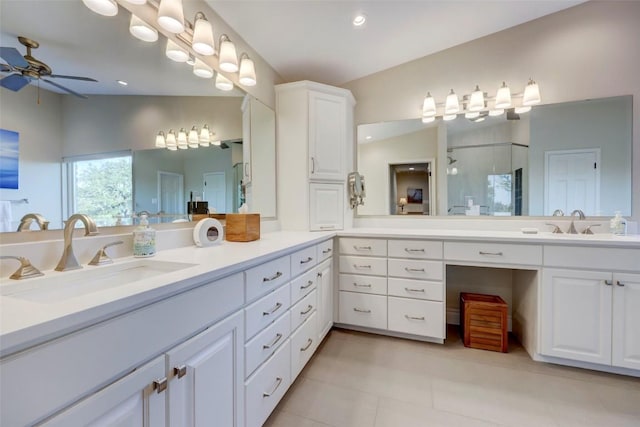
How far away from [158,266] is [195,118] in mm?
934

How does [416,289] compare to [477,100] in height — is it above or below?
below

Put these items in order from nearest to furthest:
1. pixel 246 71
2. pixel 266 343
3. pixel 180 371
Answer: pixel 180 371 → pixel 266 343 → pixel 246 71

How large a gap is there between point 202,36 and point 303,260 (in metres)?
1.41

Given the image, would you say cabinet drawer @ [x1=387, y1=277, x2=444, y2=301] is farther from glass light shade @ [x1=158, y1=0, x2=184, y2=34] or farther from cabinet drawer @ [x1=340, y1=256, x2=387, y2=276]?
glass light shade @ [x1=158, y1=0, x2=184, y2=34]

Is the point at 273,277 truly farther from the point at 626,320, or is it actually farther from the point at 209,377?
the point at 626,320

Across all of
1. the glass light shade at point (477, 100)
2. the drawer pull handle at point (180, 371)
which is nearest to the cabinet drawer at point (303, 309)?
the drawer pull handle at point (180, 371)

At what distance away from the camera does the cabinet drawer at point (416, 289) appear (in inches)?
81.5

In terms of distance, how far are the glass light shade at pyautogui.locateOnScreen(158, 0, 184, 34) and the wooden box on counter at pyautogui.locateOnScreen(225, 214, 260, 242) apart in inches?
41.0

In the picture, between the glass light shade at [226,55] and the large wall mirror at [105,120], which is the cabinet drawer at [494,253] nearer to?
the large wall mirror at [105,120]

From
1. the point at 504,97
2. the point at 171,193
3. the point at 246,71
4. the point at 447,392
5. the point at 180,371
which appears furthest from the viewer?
the point at 504,97

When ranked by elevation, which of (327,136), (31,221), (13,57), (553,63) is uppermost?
(553,63)

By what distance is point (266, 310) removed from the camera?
1.27 m

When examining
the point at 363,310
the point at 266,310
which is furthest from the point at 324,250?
the point at 266,310

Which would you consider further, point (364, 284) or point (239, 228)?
point (364, 284)
